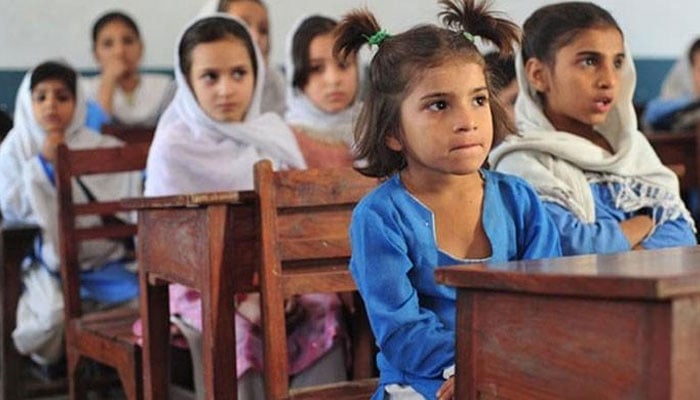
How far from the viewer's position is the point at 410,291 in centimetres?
190

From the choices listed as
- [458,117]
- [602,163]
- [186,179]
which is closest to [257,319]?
[186,179]

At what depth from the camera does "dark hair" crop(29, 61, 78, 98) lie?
14.3 feet

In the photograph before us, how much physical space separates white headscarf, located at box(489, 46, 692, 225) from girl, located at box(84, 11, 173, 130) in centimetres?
327

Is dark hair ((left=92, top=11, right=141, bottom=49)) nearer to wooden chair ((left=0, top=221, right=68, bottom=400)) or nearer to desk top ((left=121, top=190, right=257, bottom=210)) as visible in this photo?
wooden chair ((left=0, top=221, right=68, bottom=400))

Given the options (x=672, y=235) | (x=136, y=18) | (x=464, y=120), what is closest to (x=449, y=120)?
(x=464, y=120)

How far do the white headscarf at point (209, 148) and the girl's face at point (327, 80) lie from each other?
31 cm

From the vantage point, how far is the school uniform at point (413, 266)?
1878 mm

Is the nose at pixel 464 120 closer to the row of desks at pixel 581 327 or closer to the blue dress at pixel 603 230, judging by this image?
the row of desks at pixel 581 327

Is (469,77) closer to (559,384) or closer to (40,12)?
(559,384)

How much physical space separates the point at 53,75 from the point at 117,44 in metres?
1.33

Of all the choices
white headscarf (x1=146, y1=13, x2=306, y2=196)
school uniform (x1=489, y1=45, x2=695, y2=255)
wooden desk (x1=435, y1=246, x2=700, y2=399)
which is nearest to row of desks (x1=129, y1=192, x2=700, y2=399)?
wooden desk (x1=435, y1=246, x2=700, y2=399)

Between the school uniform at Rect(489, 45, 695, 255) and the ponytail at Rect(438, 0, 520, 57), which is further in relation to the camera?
the school uniform at Rect(489, 45, 695, 255)

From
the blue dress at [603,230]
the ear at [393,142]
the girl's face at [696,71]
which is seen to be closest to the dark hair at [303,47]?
the blue dress at [603,230]

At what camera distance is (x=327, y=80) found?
148 inches
